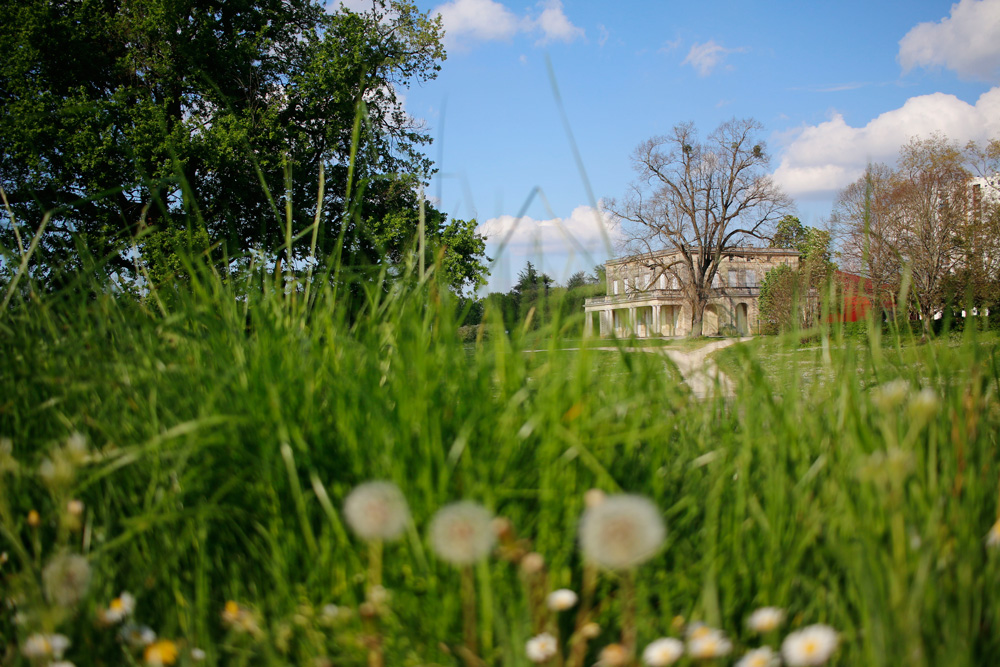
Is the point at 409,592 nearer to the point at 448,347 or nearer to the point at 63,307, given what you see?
the point at 448,347

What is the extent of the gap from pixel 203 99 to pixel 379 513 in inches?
678

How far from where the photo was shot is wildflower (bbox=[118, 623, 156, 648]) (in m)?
0.97

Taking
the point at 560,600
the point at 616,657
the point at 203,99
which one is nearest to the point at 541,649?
the point at 560,600

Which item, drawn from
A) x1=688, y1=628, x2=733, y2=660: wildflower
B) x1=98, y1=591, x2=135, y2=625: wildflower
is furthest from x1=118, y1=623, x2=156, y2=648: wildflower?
x1=688, y1=628, x2=733, y2=660: wildflower

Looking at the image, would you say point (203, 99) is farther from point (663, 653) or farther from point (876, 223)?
point (876, 223)

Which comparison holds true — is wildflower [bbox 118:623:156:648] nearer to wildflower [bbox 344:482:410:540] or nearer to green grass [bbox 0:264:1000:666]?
green grass [bbox 0:264:1000:666]

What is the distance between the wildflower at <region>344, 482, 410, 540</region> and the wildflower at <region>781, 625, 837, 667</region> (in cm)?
53

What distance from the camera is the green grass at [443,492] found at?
3.05 feet

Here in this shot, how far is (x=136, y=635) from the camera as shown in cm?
98

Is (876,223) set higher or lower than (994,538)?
higher

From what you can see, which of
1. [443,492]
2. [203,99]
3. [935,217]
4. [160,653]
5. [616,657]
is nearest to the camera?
[616,657]

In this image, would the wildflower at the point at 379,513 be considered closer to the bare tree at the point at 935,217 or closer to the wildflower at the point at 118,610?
the wildflower at the point at 118,610

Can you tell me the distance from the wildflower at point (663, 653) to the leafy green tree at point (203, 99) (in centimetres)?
1262

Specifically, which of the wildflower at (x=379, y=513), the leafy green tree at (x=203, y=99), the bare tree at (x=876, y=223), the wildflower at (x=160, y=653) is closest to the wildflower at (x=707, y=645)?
the wildflower at (x=379, y=513)
